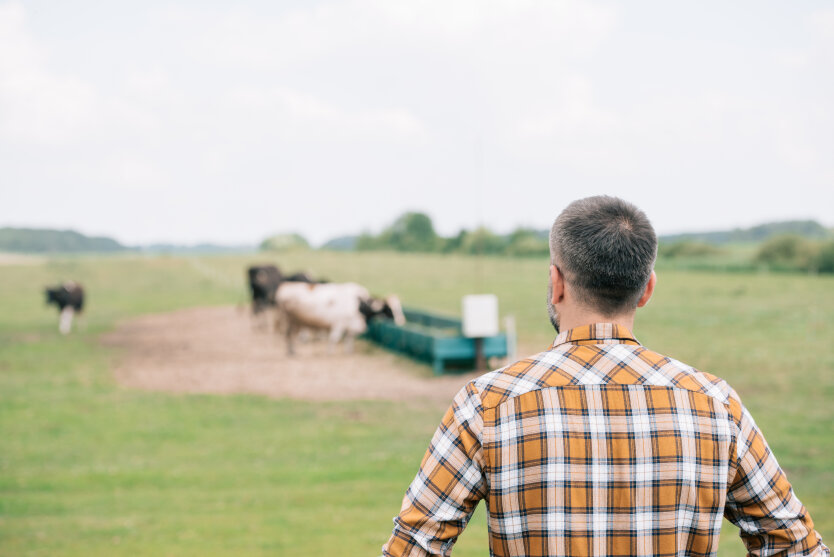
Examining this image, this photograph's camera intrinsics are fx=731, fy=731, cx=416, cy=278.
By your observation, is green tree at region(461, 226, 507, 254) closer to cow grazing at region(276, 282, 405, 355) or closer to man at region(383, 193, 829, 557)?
cow grazing at region(276, 282, 405, 355)

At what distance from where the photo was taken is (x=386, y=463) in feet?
24.7

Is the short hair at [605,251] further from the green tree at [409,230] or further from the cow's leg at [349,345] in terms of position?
the green tree at [409,230]

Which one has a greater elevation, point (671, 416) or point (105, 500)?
point (671, 416)

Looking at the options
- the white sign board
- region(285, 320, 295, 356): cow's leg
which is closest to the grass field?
the white sign board

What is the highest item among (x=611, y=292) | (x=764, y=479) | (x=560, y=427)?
(x=611, y=292)

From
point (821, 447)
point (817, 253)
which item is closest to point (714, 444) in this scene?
point (821, 447)

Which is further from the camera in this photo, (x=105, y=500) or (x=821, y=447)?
(x=821, y=447)

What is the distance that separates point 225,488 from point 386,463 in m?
1.65

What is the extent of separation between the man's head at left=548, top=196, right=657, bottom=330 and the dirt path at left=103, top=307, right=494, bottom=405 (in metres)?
9.28

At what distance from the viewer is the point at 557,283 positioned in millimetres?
1709

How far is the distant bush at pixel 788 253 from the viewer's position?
32.5m

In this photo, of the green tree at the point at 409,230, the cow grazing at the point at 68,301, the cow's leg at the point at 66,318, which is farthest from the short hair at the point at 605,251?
the green tree at the point at 409,230

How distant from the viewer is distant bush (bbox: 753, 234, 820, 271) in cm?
3247

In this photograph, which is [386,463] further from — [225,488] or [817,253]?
[817,253]
